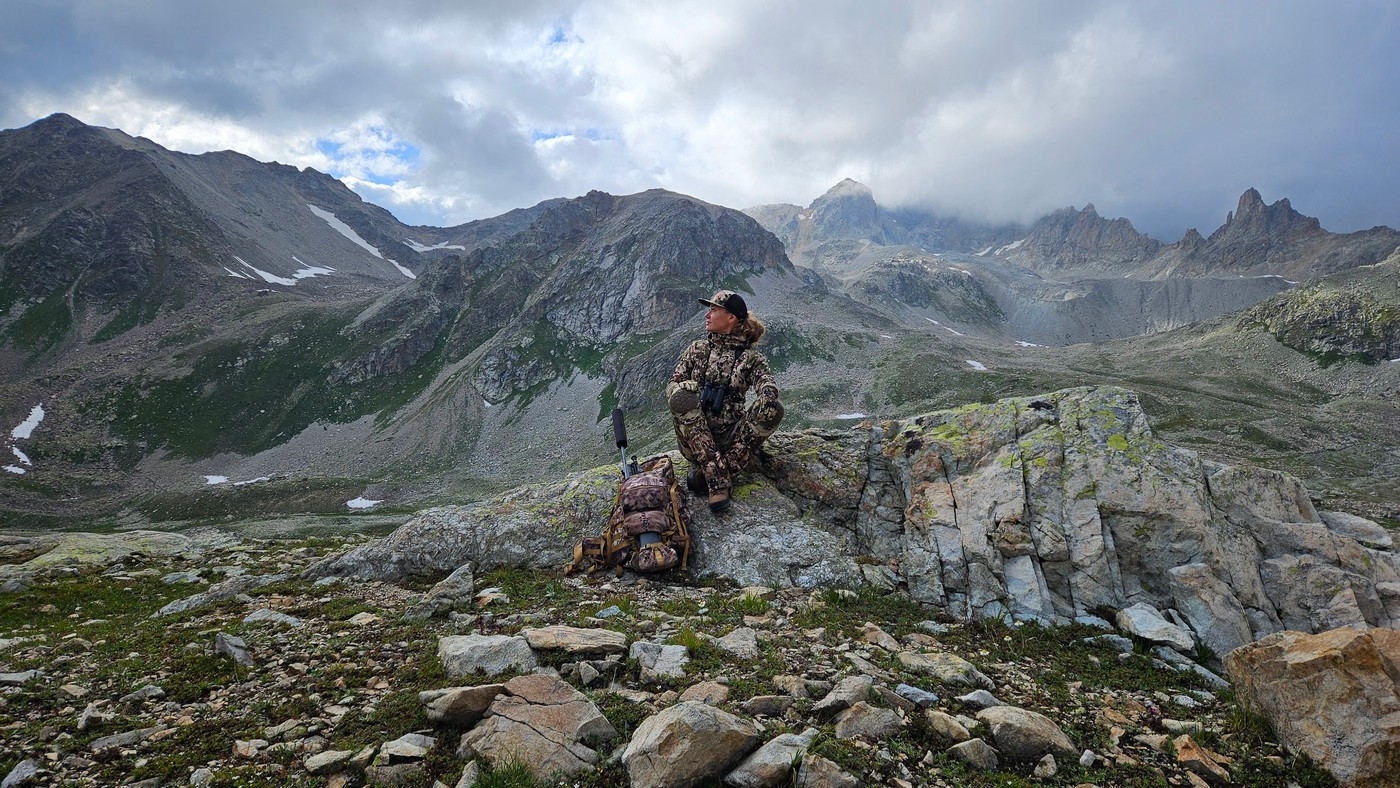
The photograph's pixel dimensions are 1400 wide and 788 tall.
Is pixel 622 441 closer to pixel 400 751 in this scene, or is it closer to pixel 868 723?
pixel 400 751

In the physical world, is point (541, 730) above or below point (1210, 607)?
above

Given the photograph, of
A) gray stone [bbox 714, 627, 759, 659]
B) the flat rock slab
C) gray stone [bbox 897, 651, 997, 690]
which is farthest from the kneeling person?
gray stone [bbox 897, 651, 997, 690]

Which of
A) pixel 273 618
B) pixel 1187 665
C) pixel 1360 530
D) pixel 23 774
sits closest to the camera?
pixel 23 774

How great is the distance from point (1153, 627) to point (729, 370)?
28.3 ft

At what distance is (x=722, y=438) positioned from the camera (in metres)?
12.7

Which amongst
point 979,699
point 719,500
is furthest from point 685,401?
point 979,699

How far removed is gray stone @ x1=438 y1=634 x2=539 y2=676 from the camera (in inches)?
225

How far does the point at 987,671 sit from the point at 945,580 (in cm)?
338

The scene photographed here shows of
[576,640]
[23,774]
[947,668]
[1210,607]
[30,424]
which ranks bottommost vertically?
[1210,607]

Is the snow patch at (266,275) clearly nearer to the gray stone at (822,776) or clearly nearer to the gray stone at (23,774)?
the gray stone at (23,774)

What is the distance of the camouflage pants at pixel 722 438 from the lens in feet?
39.2

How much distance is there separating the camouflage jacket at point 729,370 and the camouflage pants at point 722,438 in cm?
27

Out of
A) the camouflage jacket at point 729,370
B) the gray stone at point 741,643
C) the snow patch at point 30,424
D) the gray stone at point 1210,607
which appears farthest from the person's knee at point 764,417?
the snow patch at point 30,424

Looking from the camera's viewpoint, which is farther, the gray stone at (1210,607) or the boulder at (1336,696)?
the gray stone at (1210,607)
